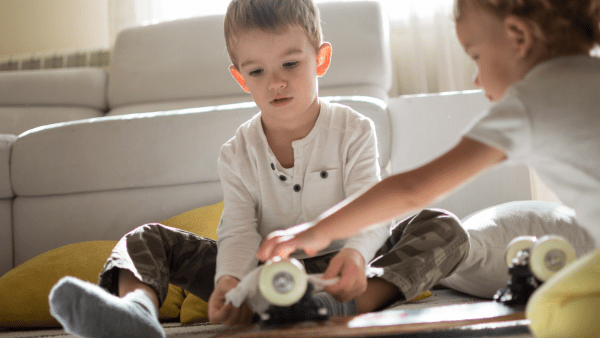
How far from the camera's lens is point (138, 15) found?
2.77m

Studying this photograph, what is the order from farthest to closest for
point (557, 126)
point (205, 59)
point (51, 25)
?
point (51, 25) < point (205, 59) < point (557, 126)

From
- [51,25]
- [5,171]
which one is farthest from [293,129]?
[51,25]

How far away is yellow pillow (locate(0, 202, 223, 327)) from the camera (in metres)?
1.10

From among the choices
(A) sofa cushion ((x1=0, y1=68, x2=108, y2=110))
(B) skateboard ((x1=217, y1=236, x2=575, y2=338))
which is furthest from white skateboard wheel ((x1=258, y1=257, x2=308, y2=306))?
(A) sofa cushion ((x1=0, y1=68, x2=108, y2=110))

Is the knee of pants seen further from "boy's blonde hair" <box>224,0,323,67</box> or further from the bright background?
the bright background

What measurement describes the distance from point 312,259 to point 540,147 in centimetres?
53

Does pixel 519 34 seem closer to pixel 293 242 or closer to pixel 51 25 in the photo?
pixel 293 242

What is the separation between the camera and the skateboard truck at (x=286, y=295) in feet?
2.05

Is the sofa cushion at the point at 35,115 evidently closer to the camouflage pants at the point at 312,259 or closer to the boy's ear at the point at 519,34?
the camouflage pants at the point at 312,259

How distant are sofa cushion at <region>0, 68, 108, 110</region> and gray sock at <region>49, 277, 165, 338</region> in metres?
1.99

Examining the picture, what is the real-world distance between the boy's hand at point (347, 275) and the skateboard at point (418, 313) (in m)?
0.06

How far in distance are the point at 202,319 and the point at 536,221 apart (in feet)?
2.28

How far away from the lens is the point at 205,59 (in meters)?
2.21

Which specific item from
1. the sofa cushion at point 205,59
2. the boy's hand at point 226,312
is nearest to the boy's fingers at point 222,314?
the boy's hand at point 226,312
